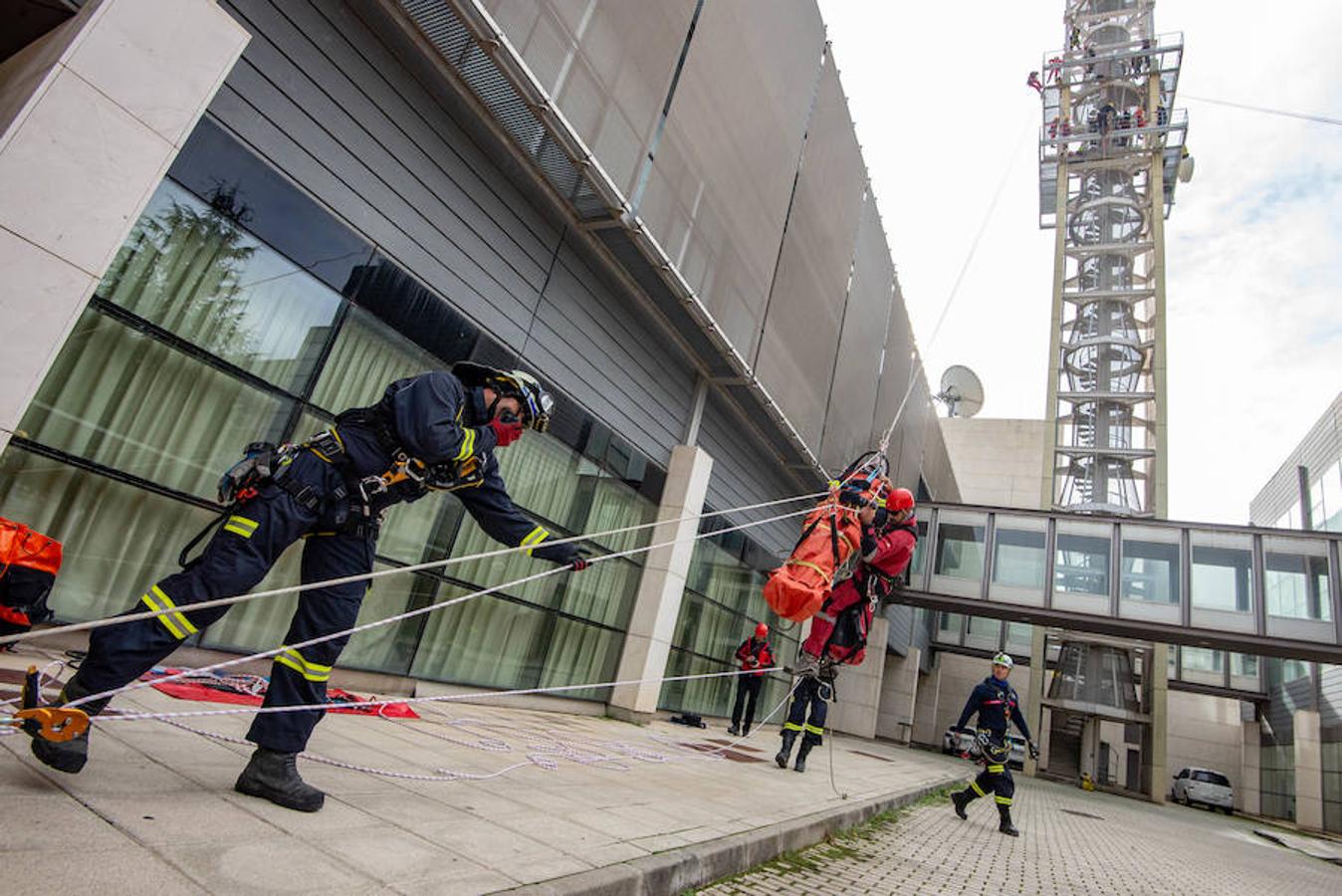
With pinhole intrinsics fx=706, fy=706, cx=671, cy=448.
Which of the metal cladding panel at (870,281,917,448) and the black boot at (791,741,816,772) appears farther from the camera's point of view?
the metal cladding panel at (870,281,917,448)

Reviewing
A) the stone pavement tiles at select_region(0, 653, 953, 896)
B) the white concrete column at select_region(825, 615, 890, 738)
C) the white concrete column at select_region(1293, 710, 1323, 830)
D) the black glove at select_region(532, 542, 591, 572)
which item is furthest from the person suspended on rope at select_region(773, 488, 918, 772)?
the white concrete column at select_region(1293, 710, 1323, 830)

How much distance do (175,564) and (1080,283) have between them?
37.5 meters

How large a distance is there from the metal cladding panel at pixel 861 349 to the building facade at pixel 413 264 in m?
Answer: 2.99

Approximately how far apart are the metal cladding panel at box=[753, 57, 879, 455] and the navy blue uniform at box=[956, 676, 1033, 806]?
569cm

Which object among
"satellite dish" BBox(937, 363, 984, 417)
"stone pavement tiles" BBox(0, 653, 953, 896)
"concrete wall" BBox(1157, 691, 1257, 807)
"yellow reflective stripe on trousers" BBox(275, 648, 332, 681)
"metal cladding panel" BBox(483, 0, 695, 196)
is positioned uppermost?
"satellite dish" BBox(937, 363, 984, 417)

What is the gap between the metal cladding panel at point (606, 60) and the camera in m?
6.29

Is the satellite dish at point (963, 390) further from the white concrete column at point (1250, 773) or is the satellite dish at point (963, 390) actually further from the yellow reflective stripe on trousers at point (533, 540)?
the yellow reflective stripe on trousers at point (533, 540)

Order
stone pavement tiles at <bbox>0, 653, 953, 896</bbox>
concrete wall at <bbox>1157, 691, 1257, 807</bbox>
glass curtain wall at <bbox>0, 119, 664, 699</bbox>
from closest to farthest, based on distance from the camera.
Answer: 1. stone pavement tiles at <bbox>0, 653, 953, 896</bbox>
2. glass curtain wall at <bbox>0, 119, 664, 699</bbox>
3. concrete wall at <bbox>1157, 691, 1257, 807</bbox>

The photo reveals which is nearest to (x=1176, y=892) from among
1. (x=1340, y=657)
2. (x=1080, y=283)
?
(x=1340, y=657)

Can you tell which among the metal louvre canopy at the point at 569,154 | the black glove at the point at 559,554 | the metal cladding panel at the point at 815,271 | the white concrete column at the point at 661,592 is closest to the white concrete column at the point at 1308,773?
the metal cladding panel at the point at 815,271

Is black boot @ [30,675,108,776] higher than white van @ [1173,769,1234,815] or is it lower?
lower

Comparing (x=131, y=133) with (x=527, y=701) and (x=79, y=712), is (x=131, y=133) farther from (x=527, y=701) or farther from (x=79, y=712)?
(x=527, y=701)

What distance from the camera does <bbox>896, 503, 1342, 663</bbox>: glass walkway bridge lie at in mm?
16906

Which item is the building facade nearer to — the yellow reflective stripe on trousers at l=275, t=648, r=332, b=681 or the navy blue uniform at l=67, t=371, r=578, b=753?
the navy blue uniform at l=67, t=371, r=578, b=753
